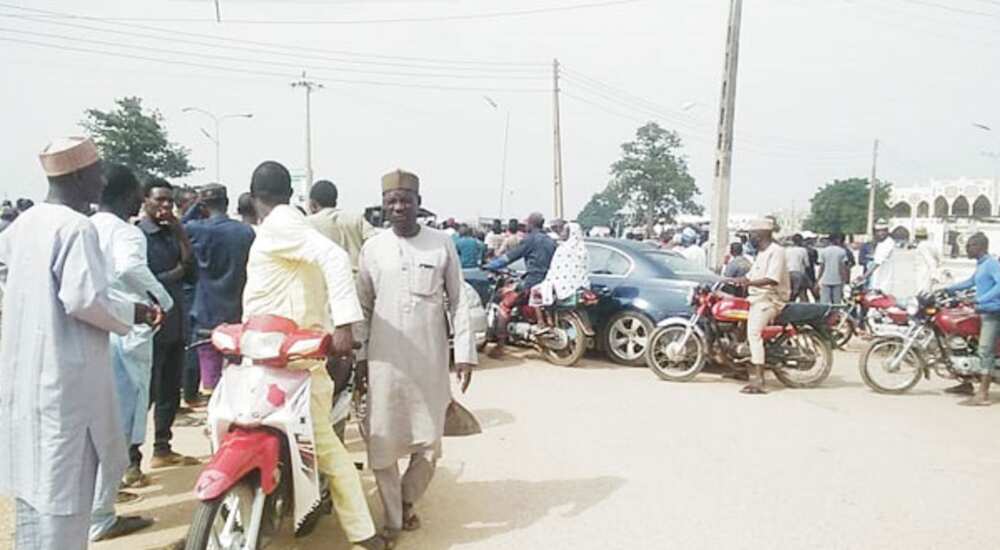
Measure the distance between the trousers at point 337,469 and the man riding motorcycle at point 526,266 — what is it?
19.3ft

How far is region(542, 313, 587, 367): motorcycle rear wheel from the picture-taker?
8.93 meters

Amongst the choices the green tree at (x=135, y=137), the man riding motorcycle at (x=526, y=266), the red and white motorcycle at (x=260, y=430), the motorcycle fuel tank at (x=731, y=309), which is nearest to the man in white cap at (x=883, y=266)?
the motorcycle fuel tank at (x=731, y=309)

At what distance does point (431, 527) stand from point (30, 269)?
93.3 inches

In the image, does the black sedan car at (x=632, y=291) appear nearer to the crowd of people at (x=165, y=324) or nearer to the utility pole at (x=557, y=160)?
→ the crowd of people at (x=165, y=324)

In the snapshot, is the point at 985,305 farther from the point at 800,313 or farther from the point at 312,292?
the point at 312,292

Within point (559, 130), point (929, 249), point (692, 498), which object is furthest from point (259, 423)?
point (559, 130)

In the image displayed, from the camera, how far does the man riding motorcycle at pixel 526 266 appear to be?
930 cm

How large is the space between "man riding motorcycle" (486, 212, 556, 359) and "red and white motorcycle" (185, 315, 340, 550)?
19.8 ft

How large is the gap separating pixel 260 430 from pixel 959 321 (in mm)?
Result: 7234

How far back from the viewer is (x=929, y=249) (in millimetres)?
11758

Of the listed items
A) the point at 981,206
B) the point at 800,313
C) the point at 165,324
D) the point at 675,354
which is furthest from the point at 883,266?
the point at 981,206

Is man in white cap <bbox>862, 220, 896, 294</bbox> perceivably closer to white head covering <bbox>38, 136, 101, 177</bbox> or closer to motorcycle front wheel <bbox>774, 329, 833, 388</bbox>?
motorcycle front wheel <bbox>774, 329, 833, 388</bbox>

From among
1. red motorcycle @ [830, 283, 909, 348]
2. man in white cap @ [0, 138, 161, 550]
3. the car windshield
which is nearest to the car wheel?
the car windshield

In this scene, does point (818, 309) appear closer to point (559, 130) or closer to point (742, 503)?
point (742, 503)
